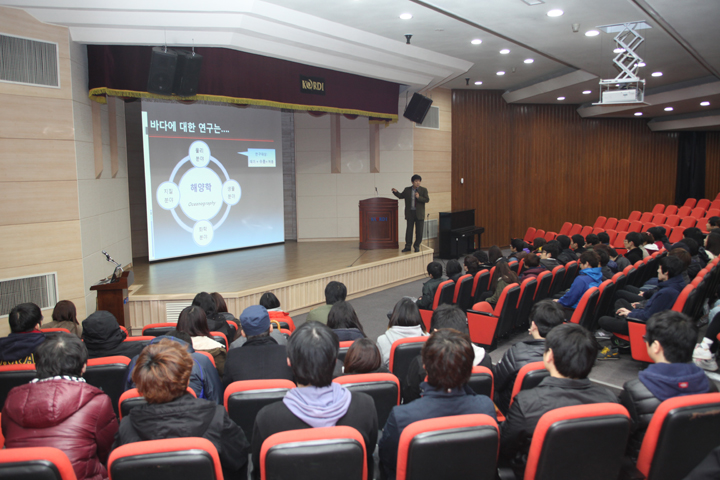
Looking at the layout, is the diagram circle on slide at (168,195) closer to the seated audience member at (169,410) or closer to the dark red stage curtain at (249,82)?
the dark red stage curtain at (249,82)

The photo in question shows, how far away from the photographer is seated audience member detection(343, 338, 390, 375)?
2406 mm

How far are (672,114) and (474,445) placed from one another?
15.8 metres

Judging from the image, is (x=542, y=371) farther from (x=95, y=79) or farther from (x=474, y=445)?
(x=95, y=79)

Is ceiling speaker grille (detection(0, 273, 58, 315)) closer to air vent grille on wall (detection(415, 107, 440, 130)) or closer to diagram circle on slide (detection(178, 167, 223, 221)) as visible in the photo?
diagram circle on slide (detection(178, 167, 223, 221))

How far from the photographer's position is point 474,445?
1.67 m

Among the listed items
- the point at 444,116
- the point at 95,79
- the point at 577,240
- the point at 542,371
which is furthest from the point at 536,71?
the point at 542,371

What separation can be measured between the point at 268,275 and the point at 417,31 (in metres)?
4.06

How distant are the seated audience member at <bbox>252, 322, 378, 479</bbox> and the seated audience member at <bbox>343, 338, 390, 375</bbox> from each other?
0.52 m

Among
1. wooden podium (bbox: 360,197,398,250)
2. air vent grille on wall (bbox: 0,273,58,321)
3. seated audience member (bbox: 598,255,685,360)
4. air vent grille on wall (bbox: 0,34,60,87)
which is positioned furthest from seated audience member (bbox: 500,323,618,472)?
wooden podium (bbox: 360,197,398,250)

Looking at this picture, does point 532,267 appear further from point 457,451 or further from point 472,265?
point 457,451

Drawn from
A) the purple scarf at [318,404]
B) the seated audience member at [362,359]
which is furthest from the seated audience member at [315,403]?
the seated audience member at [362,359]

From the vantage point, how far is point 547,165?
13.1m

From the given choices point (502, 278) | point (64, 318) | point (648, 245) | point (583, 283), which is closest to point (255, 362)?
point (64, 318)

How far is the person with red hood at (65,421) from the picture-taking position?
1848 mm
